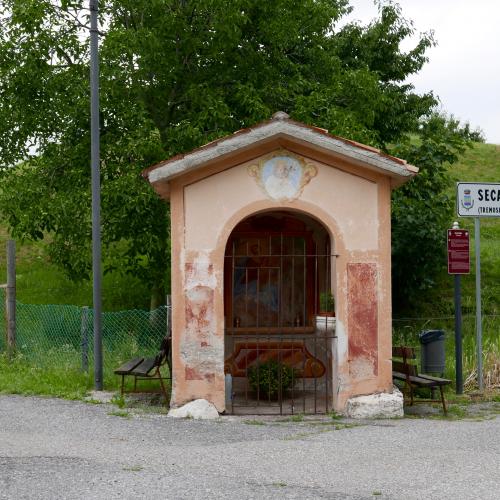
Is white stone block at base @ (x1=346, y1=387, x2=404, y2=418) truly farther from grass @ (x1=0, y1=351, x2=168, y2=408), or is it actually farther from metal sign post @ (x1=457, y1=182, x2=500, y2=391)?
grass @ (x1=0, y1=351, x2=168, y2=408)

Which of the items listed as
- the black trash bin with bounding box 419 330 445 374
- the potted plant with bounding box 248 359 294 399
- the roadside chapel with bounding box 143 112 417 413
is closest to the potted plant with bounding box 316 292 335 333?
the roadside chapel with bounding box 143 112 417 413

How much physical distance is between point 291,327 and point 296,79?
6.91 metres

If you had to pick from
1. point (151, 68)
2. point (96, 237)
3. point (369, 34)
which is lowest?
point (96, 237)

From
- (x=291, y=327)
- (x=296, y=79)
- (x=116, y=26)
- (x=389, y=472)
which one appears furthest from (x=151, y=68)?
(x=389, y=472)

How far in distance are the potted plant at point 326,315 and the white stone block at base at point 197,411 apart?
1639 millimetres

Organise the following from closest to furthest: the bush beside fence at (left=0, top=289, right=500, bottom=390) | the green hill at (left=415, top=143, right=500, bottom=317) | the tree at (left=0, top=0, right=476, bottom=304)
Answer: the bush beside fence at (left=0, top=289, right=500, bottom=390) < the tree at (left=0, top=0, right=476, bottom=304) < the green hill at (left=415, top=143, right=500, bottom=317)

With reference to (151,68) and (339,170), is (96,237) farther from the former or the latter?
(151,68)

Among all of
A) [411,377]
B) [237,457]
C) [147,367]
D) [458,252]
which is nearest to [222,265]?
[147,367]

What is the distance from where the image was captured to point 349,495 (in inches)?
249

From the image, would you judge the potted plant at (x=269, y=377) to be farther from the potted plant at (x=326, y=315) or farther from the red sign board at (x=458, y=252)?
the red sign board at (x=458, y=252)

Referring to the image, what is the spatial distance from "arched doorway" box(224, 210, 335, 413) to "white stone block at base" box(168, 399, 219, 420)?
3.96 ft

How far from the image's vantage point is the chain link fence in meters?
14.2

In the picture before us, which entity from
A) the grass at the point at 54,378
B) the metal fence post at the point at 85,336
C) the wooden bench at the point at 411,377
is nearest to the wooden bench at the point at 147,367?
the grass at the point at 54,378

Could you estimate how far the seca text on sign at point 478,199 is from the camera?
1155 cm
